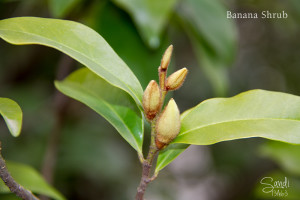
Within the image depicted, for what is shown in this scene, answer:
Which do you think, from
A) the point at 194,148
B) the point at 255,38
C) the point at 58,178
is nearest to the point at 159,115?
the point at 58,178

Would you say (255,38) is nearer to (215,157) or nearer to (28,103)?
(215,157)

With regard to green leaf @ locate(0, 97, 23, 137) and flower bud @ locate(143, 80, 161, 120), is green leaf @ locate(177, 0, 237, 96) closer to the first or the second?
flower bud @ locate(143, 80, 161, 120)

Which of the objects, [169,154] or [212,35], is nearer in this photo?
[169,154]

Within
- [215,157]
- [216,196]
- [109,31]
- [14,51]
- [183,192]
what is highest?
[109,31]

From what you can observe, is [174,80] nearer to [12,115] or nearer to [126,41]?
[12,115]

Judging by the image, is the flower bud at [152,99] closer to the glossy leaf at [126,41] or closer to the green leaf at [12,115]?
the green leaf at [12,115]

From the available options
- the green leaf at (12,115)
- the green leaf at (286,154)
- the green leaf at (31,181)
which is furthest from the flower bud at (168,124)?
the green leaf at (286,154)

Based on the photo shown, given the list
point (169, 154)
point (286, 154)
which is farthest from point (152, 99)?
point (286, 154)
